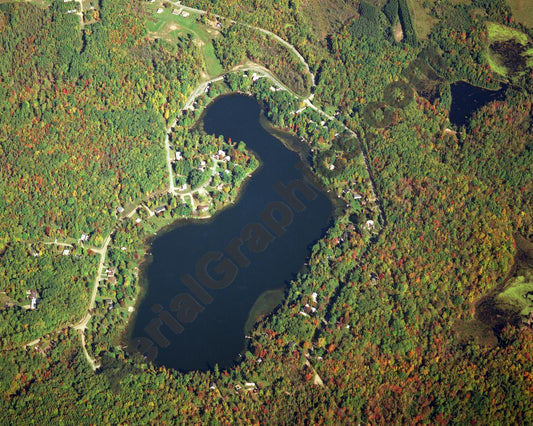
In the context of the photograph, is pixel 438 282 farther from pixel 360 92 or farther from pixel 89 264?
pixel 89 264

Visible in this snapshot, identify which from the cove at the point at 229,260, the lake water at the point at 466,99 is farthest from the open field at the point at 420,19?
the cove at the point at 229,260

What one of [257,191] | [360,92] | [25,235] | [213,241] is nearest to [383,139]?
[360,92]

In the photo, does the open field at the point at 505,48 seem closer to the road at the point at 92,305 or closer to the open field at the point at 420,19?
the open field at the point at 420,19


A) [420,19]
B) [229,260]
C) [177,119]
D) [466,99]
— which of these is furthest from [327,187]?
[420,19]

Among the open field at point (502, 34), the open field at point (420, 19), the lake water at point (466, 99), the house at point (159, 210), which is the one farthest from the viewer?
the open field at point (502, 34)

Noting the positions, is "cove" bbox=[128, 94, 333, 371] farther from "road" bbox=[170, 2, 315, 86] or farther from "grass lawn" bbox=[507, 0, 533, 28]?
"grass lawn" bbox=[507, 0, 533, 28]

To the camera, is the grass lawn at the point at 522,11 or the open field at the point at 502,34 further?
the grass lawn at the point at 522,11
